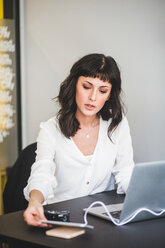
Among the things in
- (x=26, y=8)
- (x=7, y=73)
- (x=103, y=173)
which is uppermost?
(x=26, y=8)

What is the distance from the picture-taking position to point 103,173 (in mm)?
2203

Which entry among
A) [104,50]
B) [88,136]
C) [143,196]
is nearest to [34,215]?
[143,196]

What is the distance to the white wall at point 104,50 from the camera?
290cm

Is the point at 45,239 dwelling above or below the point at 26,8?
below

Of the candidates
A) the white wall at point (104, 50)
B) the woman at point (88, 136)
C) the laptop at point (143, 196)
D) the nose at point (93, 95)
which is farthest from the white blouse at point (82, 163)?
the white wall at point (104, 50)

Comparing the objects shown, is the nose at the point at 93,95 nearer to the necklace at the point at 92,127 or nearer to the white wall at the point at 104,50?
the necklace at the point at 92,127

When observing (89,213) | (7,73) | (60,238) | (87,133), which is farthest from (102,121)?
(7,73)

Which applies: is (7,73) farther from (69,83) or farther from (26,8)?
(69,83)

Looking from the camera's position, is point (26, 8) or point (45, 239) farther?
point (26, 8)

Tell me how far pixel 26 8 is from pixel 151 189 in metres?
2.52

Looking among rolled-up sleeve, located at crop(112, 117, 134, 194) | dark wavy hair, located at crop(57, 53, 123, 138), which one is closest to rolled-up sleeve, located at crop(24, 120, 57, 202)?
dark wavy hair, located at crop(57, 53, 123, 138)

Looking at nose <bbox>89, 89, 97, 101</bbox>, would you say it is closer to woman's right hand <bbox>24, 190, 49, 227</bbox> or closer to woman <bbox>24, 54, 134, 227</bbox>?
woman <bbox>24, 54, 134, 227</bbox>

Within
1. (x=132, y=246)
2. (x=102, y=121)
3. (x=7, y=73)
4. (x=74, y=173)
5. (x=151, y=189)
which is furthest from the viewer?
(x=7, y=73)

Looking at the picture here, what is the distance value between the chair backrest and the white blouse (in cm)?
14
